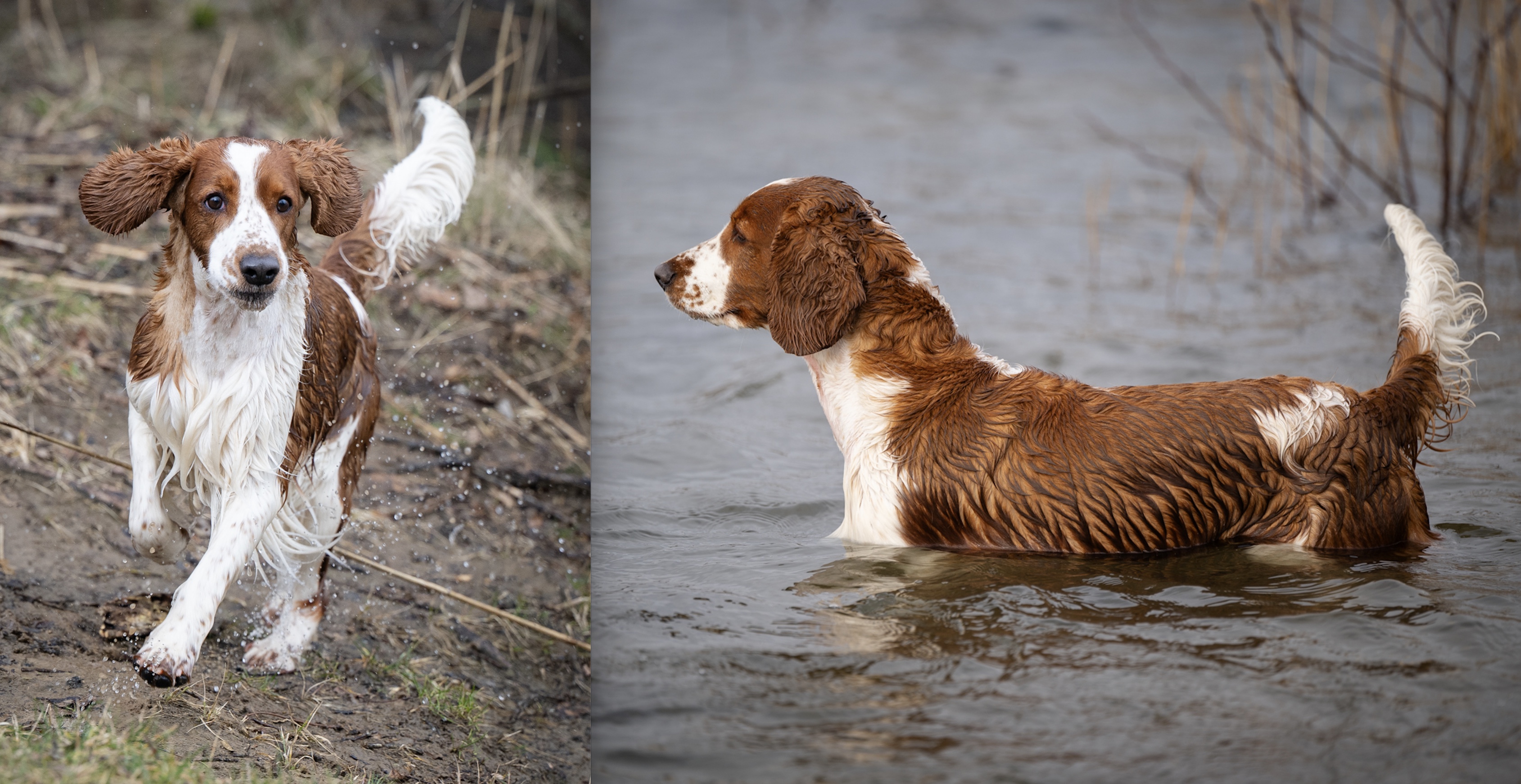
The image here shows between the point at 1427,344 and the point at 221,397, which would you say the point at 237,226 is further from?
the point at 1427,344

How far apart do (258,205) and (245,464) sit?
2.53 feet

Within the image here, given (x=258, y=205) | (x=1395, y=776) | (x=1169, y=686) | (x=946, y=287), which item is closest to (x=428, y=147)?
(x=258, y=205)

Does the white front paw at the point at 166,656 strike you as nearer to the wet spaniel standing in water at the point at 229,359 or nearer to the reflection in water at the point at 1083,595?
the wet spaniel standing in water at the point at 229,359

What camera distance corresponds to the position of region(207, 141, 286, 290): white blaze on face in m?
3.67

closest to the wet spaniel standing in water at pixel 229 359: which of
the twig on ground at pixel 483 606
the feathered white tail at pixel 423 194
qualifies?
the feathered white tail at pixel 423 194

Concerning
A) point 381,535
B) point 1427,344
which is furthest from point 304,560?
point 1427,344

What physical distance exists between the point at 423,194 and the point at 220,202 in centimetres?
108

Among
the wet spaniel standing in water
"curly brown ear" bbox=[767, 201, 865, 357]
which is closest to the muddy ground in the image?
the wet spaniel standing in water

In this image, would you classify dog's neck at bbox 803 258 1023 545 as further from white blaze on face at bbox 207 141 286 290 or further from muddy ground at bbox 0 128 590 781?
white blaze on face at bbox 207 141 286 290

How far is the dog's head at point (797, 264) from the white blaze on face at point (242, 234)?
1356 millimetres

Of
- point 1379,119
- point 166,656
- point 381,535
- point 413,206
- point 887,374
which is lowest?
point 166,656

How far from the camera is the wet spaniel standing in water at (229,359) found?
12.2 ft

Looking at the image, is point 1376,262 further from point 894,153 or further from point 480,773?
point 480,773

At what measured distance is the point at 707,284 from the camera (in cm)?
450
